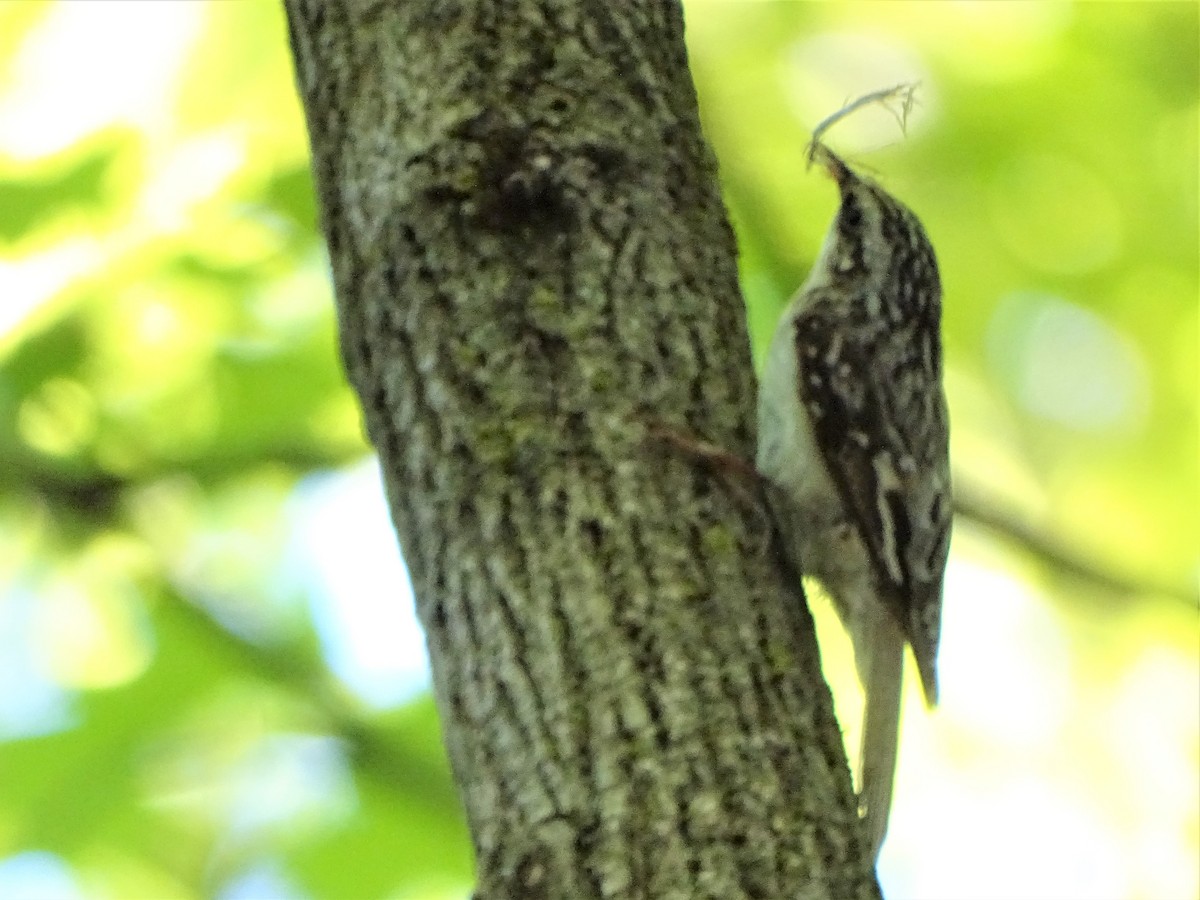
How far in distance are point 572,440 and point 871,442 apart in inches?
38.4

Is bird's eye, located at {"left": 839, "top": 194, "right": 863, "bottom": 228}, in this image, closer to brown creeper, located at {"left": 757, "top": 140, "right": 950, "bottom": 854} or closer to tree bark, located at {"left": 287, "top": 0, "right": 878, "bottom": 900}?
brown creeper, located at {"left": 757, "top": 140, "right": 950, "bottom": 854}

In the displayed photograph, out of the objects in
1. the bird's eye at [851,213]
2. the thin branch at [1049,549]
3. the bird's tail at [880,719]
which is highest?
the bird's eye at [851,213]

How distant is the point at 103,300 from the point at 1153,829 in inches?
100

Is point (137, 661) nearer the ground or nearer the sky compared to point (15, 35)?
nearer the ground

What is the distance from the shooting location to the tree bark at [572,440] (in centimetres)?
132

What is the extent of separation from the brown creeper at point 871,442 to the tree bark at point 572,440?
43 cm

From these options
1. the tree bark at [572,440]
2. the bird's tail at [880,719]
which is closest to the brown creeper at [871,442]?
the bird's tail at [880,719]

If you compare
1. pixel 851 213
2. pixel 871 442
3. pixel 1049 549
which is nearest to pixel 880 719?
pixel 871 442

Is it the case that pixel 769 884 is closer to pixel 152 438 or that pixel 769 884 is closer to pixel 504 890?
A: pixel 504 890

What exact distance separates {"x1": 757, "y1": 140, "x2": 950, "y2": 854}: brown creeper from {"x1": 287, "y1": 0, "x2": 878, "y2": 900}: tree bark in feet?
1.40

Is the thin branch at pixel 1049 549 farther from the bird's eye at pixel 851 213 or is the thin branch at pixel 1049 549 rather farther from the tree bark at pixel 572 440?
the tree bark at pixel 572 440

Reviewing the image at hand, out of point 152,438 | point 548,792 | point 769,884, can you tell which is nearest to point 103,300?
point 152,438

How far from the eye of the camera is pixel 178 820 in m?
3.00

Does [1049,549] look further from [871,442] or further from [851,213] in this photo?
[851,213]
